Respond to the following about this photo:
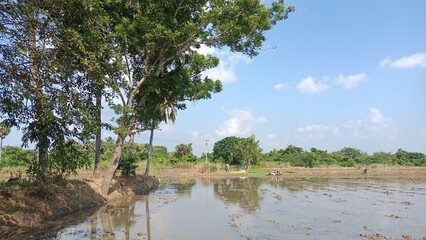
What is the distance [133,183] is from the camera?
26.3 meters

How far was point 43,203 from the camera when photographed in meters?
13.8

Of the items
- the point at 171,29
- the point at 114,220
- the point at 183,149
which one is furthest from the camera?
the point at 183,149

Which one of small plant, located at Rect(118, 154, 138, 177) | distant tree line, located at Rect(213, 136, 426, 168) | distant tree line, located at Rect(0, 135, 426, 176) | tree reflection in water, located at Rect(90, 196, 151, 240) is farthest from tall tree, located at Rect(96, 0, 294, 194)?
distant tree line, located at Rect(213, 136, 426, 168)

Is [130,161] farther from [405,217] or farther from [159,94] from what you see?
[405,217]

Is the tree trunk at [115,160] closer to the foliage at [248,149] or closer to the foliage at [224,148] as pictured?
the foliage at [248,149]

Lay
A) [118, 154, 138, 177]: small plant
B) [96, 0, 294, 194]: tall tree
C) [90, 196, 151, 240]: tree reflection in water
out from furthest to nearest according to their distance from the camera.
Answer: [118, 154, 138, 177]: small plant → [96, 0, 294, 194]: tall tree → [90, 196, 151, 240]: tree reflection in water

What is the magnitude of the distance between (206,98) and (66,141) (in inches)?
448

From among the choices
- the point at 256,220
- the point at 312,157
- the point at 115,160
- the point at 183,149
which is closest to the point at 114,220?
the point at 256,220

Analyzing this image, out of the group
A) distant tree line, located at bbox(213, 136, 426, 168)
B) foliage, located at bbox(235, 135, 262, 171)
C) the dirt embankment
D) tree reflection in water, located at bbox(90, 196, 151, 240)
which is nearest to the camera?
tree reflection in water, located at bbox(90, 196, 151, 240)

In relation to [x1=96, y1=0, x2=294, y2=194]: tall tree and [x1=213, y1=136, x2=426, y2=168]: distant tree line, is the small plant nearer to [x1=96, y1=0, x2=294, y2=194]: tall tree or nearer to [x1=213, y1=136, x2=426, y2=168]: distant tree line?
[x1=96, y1=0, x2=294, y2=194]: tall tree

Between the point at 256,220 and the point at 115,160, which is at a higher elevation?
the point at 115,160

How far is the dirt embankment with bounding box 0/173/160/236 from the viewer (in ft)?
38.7

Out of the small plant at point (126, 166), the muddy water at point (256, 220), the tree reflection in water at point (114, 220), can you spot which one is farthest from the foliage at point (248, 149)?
the tree reflection in water at point (114, 220)

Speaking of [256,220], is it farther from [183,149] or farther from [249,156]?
[183,149]
